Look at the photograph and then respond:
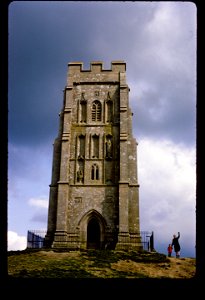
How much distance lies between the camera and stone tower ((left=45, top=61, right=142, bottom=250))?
30781 mm

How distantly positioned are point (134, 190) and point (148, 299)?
2891 centimetres

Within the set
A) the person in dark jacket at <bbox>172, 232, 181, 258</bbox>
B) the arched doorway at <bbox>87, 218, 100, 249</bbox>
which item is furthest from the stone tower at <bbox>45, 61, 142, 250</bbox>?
the person in dark jacket at <bbox>172, 232, 181, 258</bbox>

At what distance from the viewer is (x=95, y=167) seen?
109ft

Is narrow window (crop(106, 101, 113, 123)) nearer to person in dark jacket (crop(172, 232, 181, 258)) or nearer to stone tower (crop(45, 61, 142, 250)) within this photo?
stone tower (crop(45, 61, 142, 250))

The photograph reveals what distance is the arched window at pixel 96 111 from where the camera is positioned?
115 ft

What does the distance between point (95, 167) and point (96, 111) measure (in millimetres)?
5575

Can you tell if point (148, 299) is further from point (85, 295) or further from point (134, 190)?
point (134, 190)

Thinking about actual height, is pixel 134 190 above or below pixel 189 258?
above

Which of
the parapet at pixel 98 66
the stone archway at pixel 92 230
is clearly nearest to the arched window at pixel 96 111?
the parapet at pixel 98 66

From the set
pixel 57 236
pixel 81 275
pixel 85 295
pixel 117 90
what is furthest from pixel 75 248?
pixel 85 295

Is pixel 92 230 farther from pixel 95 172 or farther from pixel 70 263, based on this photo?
pixel 70 263

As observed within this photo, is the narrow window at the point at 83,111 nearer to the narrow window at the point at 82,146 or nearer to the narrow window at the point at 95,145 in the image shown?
the narrow window at the point at 82,146
